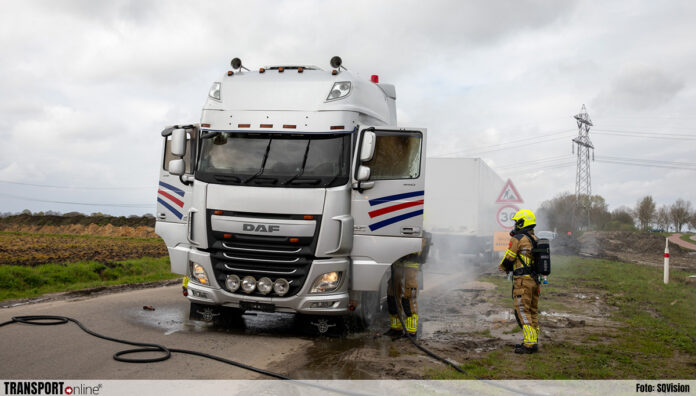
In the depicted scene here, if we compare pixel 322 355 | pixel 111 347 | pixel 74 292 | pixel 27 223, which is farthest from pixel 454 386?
pixel 27 223

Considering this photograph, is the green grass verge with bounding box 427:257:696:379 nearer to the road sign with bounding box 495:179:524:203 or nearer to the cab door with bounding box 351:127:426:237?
the cab door with bounding box 351:127:426:237

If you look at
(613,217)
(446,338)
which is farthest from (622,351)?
(613,217)

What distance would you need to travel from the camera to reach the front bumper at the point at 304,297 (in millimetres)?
7215

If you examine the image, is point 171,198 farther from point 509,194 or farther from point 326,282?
point 509,194

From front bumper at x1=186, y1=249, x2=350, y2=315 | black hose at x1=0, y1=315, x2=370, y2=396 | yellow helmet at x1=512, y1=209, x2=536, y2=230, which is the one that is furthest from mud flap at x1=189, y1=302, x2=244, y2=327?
yellow helmet at x1=512, y1=209, x2=536, y2=230

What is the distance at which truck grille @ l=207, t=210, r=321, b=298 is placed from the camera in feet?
23.4

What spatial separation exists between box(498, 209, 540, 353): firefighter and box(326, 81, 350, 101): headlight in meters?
3.01

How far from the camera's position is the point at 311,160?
24.2 ft

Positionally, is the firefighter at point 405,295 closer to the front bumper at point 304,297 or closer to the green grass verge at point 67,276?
the front bumper at point 304,297

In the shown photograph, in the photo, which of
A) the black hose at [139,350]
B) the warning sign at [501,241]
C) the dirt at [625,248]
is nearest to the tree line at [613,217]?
the dirt at [625,248]

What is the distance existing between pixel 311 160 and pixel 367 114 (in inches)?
53.8

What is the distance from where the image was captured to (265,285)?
7.25 meters

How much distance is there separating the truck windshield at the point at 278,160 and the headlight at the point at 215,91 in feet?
2.58

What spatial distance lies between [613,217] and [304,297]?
3956 inches
